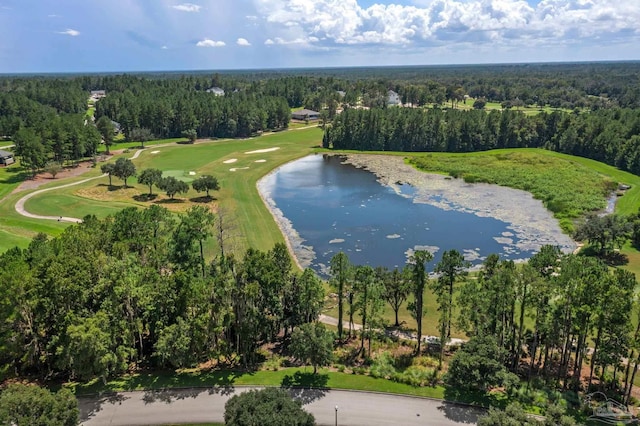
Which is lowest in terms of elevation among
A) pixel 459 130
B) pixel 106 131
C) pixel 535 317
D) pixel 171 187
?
pixel 535 317

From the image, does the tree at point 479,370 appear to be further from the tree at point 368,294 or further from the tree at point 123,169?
the tree at point 123,169

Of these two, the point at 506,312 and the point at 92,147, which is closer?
the point at 506,312

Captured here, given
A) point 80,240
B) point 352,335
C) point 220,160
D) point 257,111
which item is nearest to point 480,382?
point 352,335

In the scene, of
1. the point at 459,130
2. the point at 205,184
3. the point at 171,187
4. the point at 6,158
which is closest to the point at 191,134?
the point at 6,158

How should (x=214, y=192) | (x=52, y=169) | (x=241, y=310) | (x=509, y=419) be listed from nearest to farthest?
(x=509, y=419), (x=241, y=310), (x=214, y=192), (x=52, y=169)

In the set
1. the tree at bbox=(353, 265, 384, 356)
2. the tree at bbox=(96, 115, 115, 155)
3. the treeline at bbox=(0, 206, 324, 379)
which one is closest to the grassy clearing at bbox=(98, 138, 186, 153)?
the tree at bbox=(96, 115, 115, 155)

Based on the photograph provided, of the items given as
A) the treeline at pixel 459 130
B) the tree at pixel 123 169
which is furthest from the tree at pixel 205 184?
the treeline at pixel 459 130

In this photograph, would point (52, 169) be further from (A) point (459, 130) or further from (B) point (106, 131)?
(A) point (459, 130)

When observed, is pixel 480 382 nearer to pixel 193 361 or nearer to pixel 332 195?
pixel 193 361
